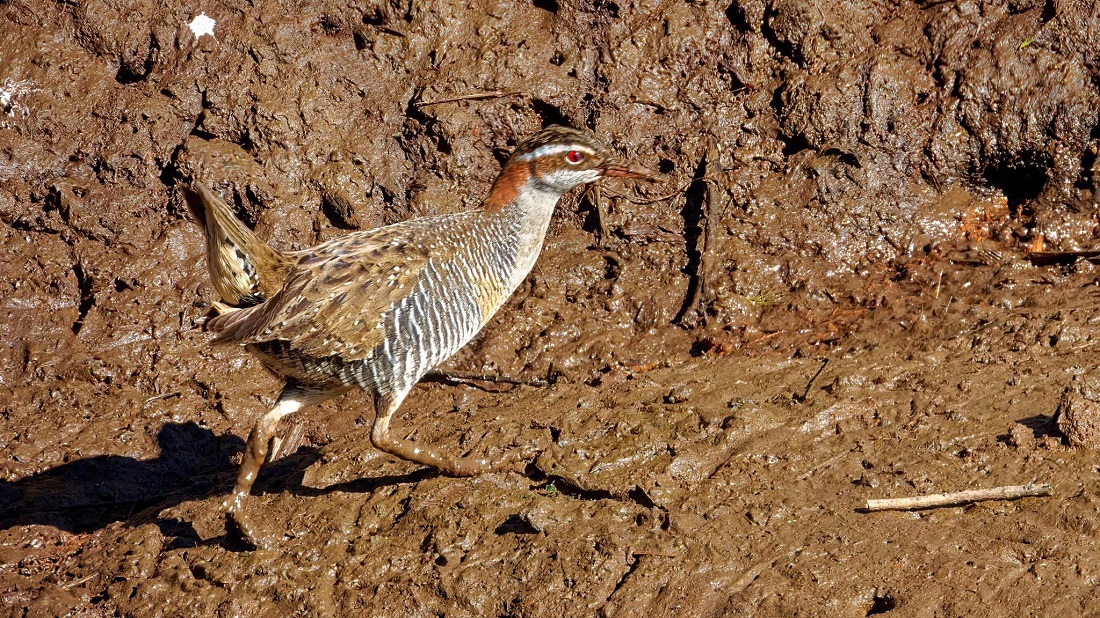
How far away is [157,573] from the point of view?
262 inches

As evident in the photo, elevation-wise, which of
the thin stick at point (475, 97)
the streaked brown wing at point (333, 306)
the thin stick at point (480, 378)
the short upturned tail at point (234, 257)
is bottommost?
the thin stick at point (480, 378)

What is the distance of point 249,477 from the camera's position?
267 inches

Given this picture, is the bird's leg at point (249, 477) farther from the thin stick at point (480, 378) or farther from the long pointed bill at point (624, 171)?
the long pointed bill at point (624, 171)

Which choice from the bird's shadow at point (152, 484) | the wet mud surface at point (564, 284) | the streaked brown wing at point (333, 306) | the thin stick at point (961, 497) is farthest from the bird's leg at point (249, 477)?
the thin stick at point (961, 497)

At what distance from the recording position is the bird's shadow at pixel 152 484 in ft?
23.5

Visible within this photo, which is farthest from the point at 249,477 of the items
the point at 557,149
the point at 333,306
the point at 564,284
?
the point at 564,284

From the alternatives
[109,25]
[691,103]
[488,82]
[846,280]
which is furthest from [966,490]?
[109,25]

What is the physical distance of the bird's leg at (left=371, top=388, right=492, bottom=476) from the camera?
674cm

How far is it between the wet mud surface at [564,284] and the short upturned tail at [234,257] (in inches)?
57.8

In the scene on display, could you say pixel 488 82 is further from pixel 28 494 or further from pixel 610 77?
pixel 28 494

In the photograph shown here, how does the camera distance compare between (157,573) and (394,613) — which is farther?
(157,573)

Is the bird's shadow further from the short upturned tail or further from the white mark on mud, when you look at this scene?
the white mark on mud

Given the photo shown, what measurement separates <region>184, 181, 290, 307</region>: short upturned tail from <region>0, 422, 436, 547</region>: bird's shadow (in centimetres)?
147

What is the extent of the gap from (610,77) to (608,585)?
5.11 m
